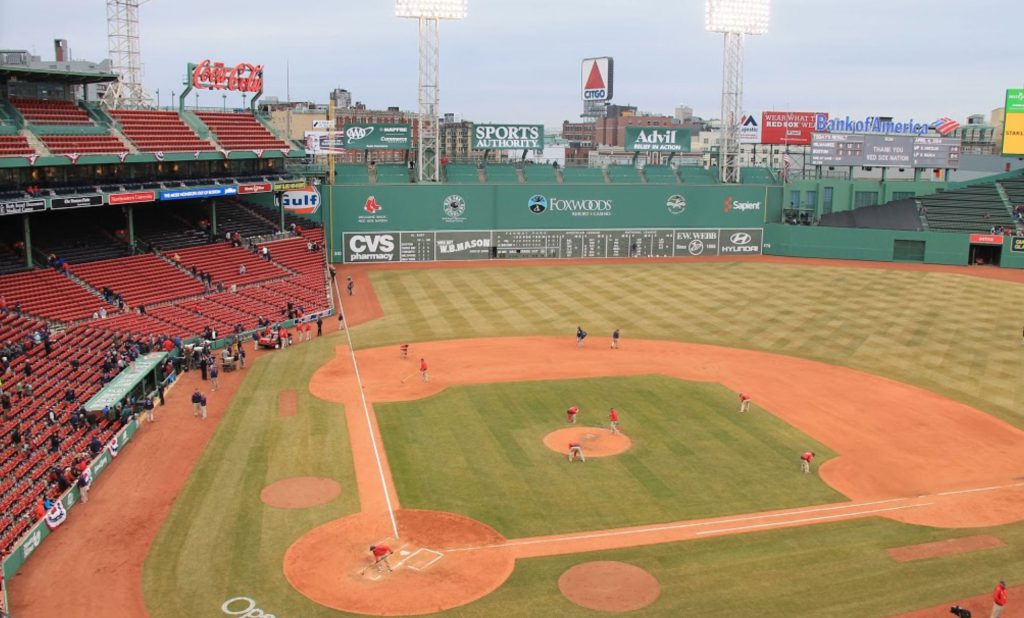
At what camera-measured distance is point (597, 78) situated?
80.6 meters

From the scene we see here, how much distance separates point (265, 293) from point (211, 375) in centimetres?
1627

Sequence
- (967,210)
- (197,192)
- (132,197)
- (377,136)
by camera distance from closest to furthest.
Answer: (132,197)
(197,192)
(377,136)
(967,210)

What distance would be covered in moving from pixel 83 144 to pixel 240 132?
1375 centimetres

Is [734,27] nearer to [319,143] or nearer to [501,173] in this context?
[501,173]

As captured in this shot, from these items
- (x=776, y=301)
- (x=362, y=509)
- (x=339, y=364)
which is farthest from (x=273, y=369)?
(x=776, y=301)

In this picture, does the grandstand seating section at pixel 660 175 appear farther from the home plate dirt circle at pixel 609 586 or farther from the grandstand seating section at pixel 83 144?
the home plate dirt circle at pixel 609 586

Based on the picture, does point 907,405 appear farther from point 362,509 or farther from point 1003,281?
point 1003,281

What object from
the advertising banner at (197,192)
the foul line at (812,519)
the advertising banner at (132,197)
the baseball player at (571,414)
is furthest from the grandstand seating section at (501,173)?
the foul line at (812,519)

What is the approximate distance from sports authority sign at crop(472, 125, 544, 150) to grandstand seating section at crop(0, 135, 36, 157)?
38.5 m

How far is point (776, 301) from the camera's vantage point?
56.0 m

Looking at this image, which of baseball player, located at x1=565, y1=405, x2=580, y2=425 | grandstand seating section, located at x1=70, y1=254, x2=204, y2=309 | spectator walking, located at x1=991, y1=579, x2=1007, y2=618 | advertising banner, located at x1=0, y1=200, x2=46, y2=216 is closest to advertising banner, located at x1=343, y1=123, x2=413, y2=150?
grandstand seating section, located at x1=70, y1=254, x2=204, y2=309

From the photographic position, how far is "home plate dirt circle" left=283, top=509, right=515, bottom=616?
65.4 ft

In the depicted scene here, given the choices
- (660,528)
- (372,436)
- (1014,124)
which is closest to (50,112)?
(372,436)

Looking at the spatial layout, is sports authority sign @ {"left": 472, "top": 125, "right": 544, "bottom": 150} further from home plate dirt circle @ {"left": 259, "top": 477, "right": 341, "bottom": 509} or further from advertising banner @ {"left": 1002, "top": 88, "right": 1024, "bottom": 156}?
home plate dirt circle @ {"left": 259, "top": 477, "right": 341, "bottom": 509}
